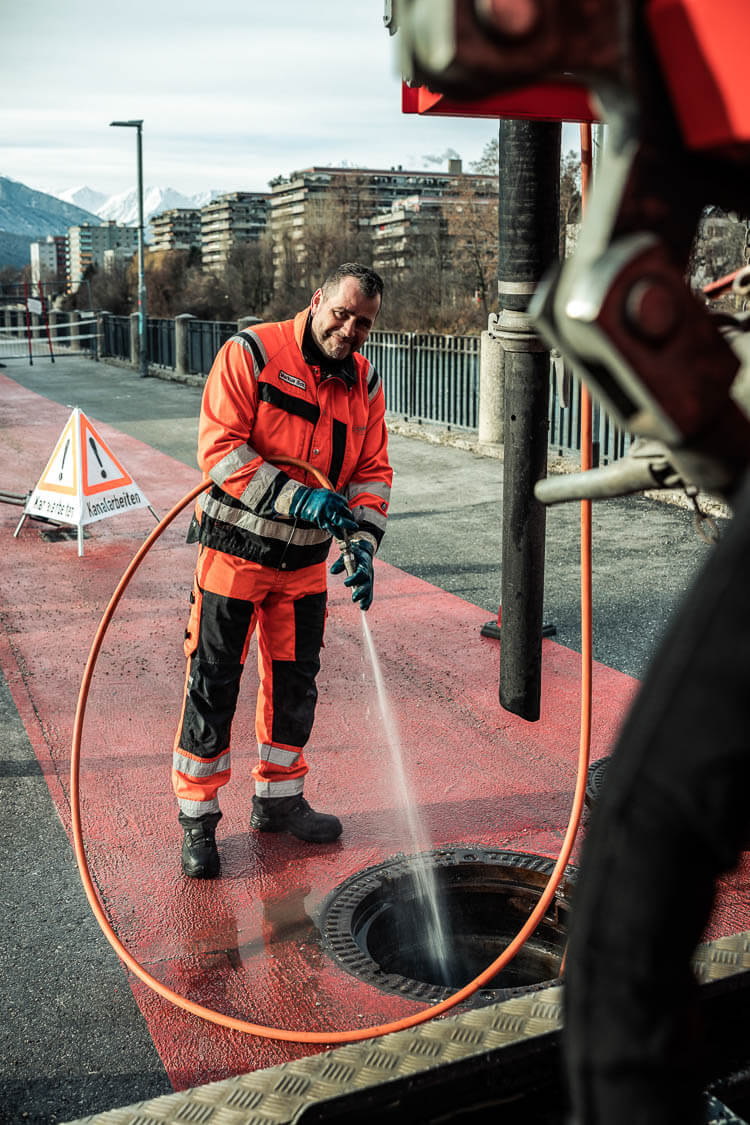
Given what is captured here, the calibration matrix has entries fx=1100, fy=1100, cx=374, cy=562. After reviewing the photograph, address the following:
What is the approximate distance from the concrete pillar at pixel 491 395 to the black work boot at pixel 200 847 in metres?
9.91

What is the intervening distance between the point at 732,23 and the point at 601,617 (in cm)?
618

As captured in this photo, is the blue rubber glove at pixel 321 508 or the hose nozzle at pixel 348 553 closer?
the blue rubber glove at pixel 321 508

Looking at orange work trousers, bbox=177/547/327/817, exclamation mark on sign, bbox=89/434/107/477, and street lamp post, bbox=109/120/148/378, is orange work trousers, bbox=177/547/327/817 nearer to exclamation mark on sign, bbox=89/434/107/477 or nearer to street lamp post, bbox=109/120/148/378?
exclamation mark on sign, bbox=89/434/107/477

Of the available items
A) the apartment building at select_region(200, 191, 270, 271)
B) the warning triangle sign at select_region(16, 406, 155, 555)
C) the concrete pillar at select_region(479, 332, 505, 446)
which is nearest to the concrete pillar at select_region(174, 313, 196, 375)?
the concrete pillar at select_region(479, 332, 505, 446)

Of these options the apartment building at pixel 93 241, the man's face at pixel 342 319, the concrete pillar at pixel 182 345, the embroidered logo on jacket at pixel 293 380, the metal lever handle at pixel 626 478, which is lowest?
the metal lever handle at pixel 626 478

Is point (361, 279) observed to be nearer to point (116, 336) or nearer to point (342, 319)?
point (342, 319)

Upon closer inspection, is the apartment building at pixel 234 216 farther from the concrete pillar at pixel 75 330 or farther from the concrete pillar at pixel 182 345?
the concrete pillar at pixel 182 345

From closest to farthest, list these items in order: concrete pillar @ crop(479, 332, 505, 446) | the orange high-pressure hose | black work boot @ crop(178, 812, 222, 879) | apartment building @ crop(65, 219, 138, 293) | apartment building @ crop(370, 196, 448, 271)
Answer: the orange high-pressure hose
black work boot @ crop(178, 812, 222, 879)
concrete pillar @ crop(479, 332, 505, 446)
apartment building @ crop(370, 196, 448, 271)
apartment building @ crop(65, 219, 138, 293)

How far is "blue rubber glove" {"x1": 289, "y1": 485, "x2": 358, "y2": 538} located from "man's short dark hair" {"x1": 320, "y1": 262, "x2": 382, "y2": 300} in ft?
2.35

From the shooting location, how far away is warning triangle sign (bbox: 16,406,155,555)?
885 centimetres

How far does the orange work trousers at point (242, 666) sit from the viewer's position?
13.0ft

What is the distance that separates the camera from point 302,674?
4.23 meters

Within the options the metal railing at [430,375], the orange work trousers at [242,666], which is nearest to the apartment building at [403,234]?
the metal railing at [430,375]

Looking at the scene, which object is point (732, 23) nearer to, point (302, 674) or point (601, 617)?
point (302, 674)
